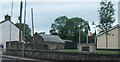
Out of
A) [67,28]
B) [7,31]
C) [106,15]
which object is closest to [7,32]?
[7,31]

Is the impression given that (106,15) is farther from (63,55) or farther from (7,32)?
(7,32)

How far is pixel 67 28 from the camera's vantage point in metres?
104

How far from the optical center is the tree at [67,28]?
337 ft

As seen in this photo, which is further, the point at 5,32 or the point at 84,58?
the point at 5,32

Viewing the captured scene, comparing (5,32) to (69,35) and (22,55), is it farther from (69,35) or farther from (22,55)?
(69,35)

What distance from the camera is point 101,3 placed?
31266 mm

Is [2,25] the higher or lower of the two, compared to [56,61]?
higher

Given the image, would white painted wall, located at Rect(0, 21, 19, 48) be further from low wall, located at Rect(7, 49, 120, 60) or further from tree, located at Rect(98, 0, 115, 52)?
tree, located at Rect(98, 0, 115, 52)

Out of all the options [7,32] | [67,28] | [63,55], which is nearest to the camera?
[63,55]

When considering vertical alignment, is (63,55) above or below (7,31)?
below

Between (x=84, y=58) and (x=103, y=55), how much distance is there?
2205 mm

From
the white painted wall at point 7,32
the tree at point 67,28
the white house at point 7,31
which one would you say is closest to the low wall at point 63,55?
the white painted wall at point 7,32

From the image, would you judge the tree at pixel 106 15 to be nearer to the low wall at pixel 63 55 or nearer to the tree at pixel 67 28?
the low wall at pixel 63 55

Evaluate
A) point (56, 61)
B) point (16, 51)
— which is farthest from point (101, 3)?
point (16, 51)
